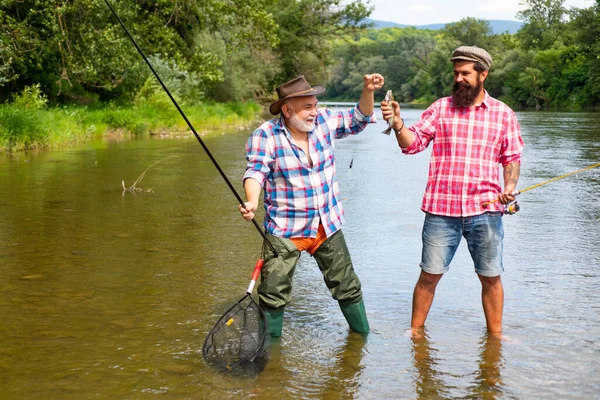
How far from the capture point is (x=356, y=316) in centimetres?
542

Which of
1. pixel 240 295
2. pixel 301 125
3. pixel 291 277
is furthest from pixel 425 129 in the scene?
pixel 240 295

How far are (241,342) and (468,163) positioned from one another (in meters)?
1.83

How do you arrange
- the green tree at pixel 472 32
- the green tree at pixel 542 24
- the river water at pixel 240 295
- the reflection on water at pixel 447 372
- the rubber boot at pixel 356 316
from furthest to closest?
1. the green tree at pixel 472 32
2. the green tree at pixel 542 24
3. the rubber boot at pixel 356 316
4. the river water at pixel 240 295
5. the reflection on water at pixel 447 372

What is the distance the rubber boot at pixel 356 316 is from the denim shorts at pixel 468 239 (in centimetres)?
51

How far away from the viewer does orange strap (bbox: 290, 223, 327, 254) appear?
5145mm

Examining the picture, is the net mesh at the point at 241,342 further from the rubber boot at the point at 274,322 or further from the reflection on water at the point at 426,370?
the reflection on water at the point at 426,370

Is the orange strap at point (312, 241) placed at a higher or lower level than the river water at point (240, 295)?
higher

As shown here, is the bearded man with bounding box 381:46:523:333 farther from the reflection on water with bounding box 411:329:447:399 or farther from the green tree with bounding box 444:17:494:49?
the green tree with bounding box 444:17:494:49

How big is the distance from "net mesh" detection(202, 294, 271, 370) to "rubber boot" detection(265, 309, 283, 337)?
0.29 meters

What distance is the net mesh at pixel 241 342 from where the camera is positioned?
15.8ft

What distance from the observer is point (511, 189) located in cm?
513

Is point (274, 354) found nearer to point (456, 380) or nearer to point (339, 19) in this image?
point (456, 380)

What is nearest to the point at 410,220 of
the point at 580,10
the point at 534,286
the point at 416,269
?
the point at 416,269

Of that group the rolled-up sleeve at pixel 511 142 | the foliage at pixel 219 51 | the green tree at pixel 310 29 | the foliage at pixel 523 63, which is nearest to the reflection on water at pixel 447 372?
the rolled-up sleeve at pixel 511 142
